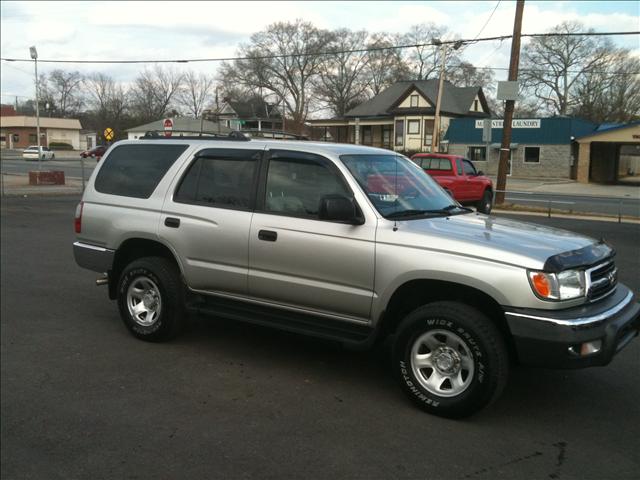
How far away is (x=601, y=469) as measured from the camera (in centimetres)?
347

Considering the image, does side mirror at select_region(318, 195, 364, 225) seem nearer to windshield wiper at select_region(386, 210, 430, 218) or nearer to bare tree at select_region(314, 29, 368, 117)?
windshield wiper at select_region(386, 210, 430, 218)

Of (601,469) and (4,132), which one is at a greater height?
(4,132)

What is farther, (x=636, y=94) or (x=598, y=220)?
(x=636, y=94)

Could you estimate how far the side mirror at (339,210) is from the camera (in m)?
4.39

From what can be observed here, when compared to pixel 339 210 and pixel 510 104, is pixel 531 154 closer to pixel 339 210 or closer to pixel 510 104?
pixel 510 104

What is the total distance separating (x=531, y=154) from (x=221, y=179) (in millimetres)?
44076

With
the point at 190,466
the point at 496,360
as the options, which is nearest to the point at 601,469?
the point at 496,360

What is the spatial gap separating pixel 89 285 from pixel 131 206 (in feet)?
9.01

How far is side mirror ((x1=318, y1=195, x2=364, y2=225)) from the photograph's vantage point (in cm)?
439

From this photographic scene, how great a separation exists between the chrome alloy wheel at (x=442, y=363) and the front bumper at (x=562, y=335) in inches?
15.0

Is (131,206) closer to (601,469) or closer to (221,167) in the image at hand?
(221,167)

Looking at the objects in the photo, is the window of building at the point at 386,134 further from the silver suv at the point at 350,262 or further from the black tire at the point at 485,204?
the silver suv at the point at 350,262

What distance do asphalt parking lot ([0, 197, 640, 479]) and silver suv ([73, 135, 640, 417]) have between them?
1.10 ft

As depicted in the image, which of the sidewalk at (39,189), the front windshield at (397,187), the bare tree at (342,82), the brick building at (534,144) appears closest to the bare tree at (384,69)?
the bare tree at (342,82)
